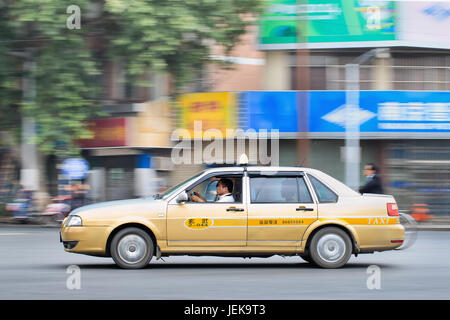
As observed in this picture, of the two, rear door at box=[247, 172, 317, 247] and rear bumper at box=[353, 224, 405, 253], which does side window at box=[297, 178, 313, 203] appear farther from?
rear bumper at box=[353, 224, 405, 253]

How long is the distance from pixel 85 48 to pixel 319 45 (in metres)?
7.90

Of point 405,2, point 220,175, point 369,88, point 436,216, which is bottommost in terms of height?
point 436,216

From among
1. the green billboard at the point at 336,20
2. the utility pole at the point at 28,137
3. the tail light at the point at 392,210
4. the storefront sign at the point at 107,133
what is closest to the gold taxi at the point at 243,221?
the tail light at the point at 392,210

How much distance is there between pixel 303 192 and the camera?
1050 cm

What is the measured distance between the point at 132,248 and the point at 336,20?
16.6 metres

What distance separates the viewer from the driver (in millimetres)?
10401

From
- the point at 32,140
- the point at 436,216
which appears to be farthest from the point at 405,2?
the point at 32,140

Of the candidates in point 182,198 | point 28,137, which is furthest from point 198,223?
point 28,137

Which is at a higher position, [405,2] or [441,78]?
[405,2]

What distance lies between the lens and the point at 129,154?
26.4 m

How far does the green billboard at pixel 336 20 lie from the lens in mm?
24578

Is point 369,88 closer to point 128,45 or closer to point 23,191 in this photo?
point 128,45

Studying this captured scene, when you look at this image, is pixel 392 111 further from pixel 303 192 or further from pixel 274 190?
pixel 274 190

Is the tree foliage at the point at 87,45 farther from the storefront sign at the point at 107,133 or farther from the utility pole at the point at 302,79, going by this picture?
the storefront sign at the point at 107,133
